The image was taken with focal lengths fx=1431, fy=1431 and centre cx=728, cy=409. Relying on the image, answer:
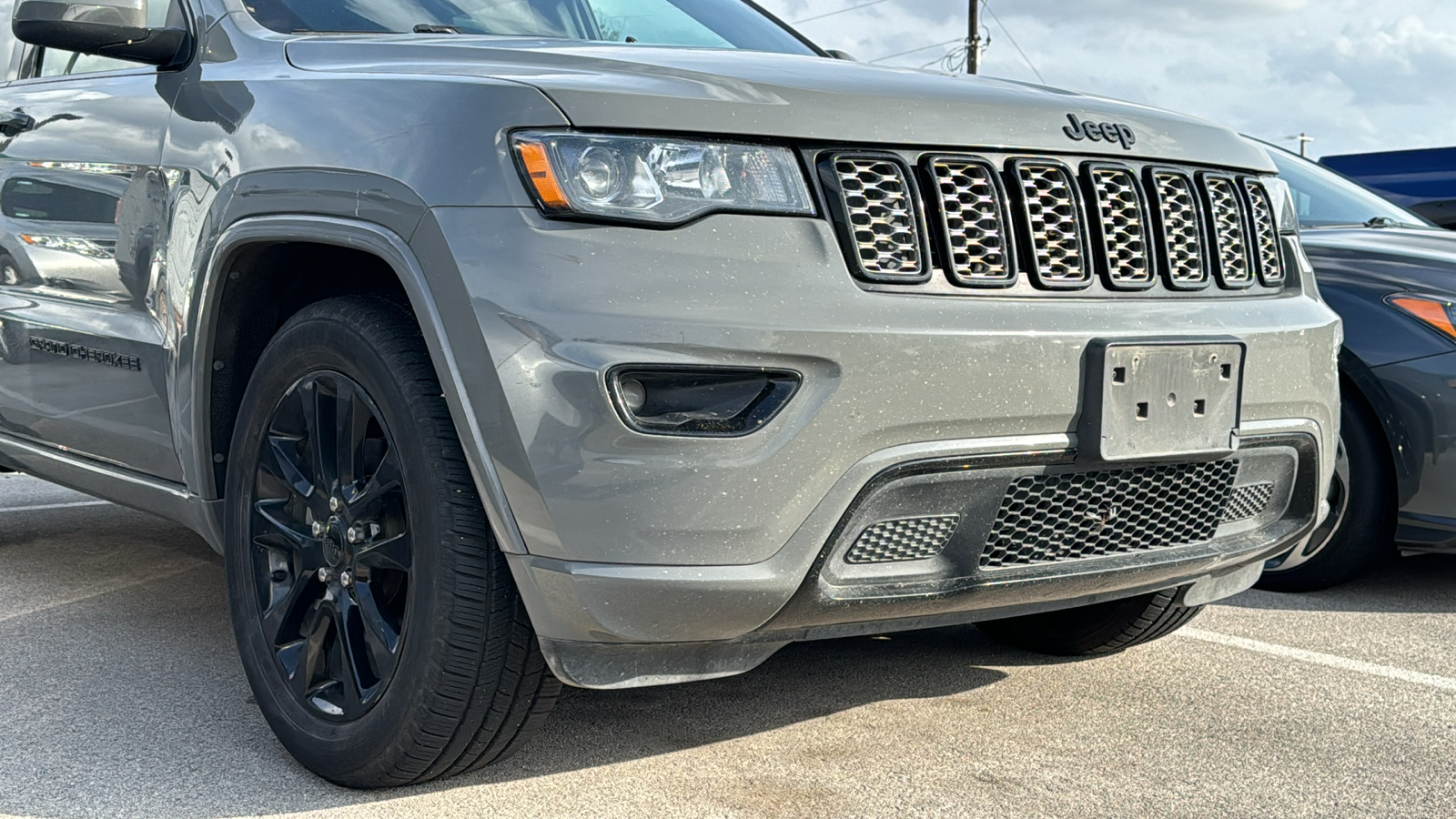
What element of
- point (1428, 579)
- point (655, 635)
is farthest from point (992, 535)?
point (1428, 579)

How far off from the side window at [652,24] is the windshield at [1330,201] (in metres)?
2.46

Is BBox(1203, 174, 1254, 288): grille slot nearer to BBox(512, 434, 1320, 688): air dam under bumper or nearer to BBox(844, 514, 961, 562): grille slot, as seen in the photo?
BBox(512, 434, 1320, 688): air dam under bumper

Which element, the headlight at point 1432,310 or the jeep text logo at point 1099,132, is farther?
the headlight at point 1432,310

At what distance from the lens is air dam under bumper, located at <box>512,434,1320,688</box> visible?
7.48 feet

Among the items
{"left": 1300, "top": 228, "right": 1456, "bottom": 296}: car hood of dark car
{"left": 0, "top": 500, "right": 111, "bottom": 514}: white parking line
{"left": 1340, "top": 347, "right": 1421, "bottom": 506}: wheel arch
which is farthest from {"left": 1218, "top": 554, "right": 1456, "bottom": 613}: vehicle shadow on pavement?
{"left": 0, "top": 500, "right": 111, "bottom": 514}: white parking line

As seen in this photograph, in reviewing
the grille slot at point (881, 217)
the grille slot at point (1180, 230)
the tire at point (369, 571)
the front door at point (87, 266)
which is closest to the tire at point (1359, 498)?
the grille slot at point (1180, 230)

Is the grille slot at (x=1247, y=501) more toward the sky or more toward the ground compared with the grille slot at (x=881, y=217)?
more toward the ground

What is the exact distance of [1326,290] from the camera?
168 inches

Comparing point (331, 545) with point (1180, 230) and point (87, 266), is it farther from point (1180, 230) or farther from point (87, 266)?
point (1180, 230)

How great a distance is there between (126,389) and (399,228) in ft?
3.93

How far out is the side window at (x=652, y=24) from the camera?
11.8 feet

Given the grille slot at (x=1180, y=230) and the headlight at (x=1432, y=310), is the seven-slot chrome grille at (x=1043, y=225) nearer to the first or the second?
the grille slot at (x=1180, y=230)

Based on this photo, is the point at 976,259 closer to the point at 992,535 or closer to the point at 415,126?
the point at 992,535

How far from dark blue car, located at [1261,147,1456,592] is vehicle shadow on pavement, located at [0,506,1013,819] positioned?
52.5 inches
